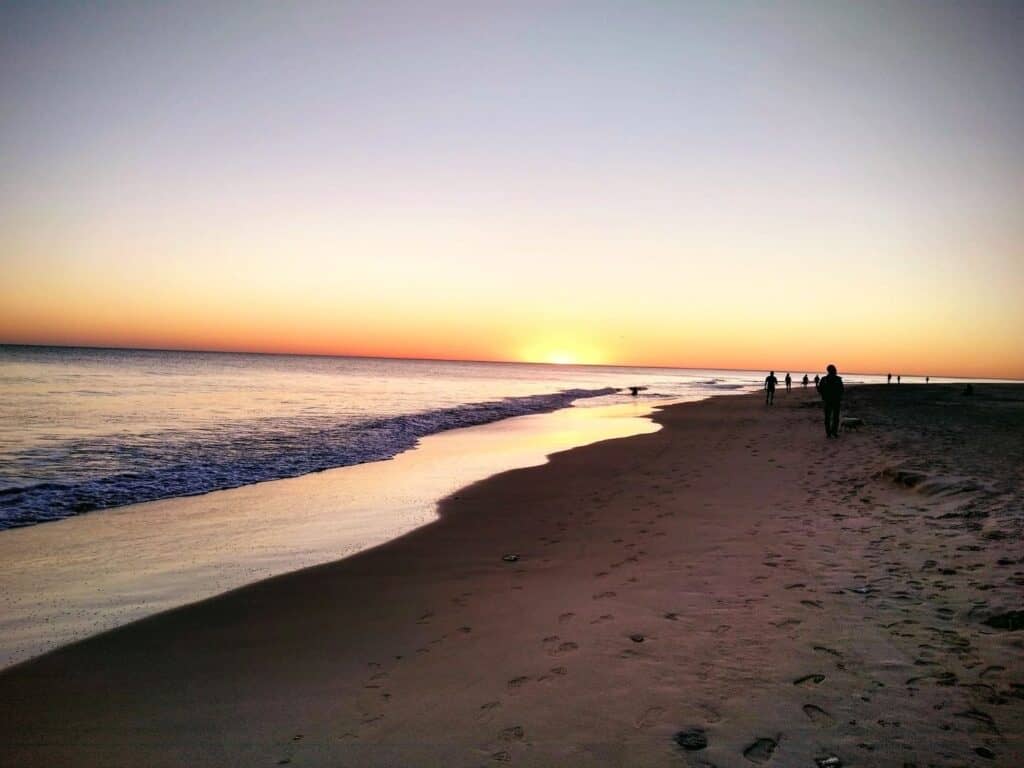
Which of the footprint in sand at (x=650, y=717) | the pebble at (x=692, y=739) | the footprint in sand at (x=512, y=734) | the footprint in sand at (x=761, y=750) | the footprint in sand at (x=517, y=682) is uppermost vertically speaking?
the footprint in sand at (x=761, y=750)

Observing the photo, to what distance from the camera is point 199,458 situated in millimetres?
17641

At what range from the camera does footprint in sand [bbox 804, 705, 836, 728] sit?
383 centimetres

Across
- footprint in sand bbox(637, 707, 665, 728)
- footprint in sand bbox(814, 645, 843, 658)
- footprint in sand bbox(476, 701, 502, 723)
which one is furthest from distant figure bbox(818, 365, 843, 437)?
footprint in sand bbox(476, 701, 502, 723)

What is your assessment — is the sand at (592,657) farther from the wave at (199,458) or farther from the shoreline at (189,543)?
the wave at (199,458)

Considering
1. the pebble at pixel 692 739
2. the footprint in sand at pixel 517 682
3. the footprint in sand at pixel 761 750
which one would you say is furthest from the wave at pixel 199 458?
the footprint in sand at pixel 761 750

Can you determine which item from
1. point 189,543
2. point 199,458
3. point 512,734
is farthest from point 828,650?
point 199,458

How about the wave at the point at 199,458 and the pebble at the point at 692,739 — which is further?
the wave at the point at 199,458

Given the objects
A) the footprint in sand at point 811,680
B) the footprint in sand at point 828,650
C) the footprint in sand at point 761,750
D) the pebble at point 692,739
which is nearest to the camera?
the footprint in sand at point 761,750

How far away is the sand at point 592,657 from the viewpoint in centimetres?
381

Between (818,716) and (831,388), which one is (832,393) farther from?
(818,716)

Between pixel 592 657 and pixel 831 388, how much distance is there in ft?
60.9

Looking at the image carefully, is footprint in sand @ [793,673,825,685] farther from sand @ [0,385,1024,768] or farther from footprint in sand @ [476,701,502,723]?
footprint in sand @ [476,701,502,723]

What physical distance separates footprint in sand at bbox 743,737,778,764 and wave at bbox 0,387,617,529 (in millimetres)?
12645

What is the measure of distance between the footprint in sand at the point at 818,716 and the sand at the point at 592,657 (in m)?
0.01
